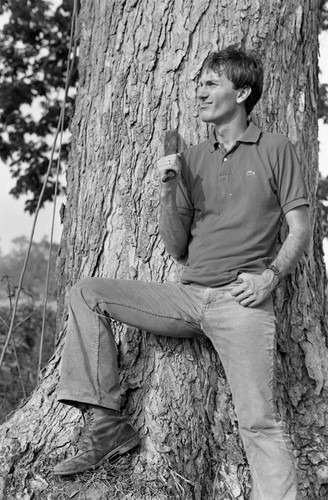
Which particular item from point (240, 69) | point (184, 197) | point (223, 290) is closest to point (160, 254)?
point (184, 197)

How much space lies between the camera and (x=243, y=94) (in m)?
3.89

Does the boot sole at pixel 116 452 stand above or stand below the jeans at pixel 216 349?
below

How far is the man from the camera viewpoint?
3.49 m

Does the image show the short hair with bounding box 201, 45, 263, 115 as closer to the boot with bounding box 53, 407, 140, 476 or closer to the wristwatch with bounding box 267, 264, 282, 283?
the wristwatch with bounding box 267, 264, 282, 283

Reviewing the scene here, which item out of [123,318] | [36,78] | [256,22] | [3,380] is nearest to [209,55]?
[256,22]

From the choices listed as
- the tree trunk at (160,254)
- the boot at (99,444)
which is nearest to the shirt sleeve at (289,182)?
the tree trunk at (160,254)

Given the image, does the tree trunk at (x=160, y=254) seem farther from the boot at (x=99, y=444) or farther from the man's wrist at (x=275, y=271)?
the man's wrist at (x=275, y=271)

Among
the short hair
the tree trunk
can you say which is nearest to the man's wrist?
the tree trunk

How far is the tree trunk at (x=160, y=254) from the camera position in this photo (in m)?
3.85

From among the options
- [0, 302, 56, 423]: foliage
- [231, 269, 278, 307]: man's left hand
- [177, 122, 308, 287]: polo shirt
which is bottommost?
[0, 302, 56, 423]: foliage

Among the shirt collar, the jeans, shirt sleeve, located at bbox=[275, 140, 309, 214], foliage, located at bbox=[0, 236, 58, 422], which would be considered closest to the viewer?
the jeans

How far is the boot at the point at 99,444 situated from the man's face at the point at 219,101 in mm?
1533

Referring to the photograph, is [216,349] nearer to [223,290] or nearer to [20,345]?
[223,290]

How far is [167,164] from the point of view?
11.6ft
